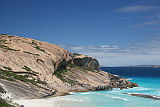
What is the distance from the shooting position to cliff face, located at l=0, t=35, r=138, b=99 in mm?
41997

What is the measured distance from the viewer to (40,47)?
189 ft

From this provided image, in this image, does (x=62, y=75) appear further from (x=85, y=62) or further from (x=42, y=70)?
(x=85, y=62)

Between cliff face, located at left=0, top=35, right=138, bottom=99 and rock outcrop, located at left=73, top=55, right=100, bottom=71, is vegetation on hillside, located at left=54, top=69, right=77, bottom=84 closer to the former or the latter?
cliff face, located at left=0, top=35, right=138, bottom=99

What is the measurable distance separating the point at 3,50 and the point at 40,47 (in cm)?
1165

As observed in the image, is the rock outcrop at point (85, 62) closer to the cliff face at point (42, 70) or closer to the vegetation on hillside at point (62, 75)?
the cliff face at point (42, 70)

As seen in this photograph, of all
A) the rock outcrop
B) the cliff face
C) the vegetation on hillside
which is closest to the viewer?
the cliff face

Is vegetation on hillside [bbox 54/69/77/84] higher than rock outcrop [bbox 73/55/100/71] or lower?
lower

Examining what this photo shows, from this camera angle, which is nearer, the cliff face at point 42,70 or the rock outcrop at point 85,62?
the cliff face at point 42,70

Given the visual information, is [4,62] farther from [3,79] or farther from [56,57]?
[56,57]

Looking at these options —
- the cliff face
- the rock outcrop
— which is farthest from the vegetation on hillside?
the rock outcrop

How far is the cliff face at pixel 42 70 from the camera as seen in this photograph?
4200cm

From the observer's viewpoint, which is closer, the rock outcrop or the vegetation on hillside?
the vegetation on hillside

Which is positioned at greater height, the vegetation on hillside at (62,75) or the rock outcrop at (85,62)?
the rock outcrop at (85,62)

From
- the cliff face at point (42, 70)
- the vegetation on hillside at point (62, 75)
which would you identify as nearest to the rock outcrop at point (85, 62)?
the cliff face at point (42, 70)
